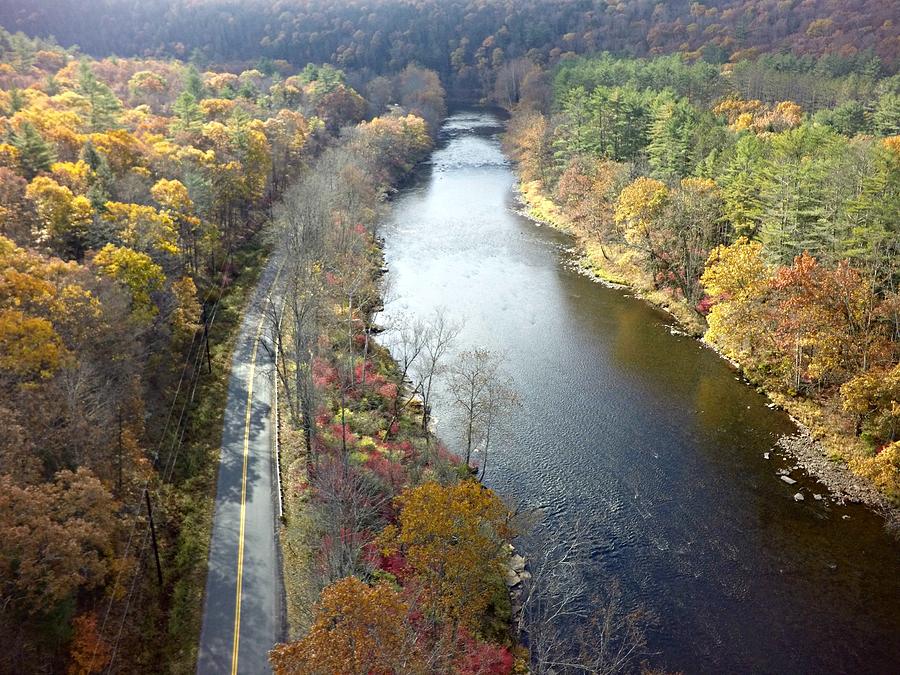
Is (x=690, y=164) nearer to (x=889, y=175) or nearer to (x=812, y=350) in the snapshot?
(x=889, y=175)

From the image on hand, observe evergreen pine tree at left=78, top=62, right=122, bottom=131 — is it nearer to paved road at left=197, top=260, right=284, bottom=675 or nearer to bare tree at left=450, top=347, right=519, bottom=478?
paved road at left=197, top=260, right=284, bottom=675

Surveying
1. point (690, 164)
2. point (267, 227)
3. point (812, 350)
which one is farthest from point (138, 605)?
point (690, 164)

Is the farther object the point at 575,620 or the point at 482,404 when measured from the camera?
the point at 482,404

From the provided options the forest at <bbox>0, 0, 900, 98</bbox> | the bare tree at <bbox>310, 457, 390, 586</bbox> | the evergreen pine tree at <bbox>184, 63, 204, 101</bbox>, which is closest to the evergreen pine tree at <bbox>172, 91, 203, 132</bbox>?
the evergreen pine tree at <bbox>184, 63, 204, 101</bbox>

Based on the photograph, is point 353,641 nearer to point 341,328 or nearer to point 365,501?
point 365,501

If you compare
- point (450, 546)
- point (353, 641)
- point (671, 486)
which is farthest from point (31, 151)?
point (671, 486)

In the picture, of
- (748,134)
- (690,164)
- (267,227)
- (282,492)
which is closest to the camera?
(282,492)
